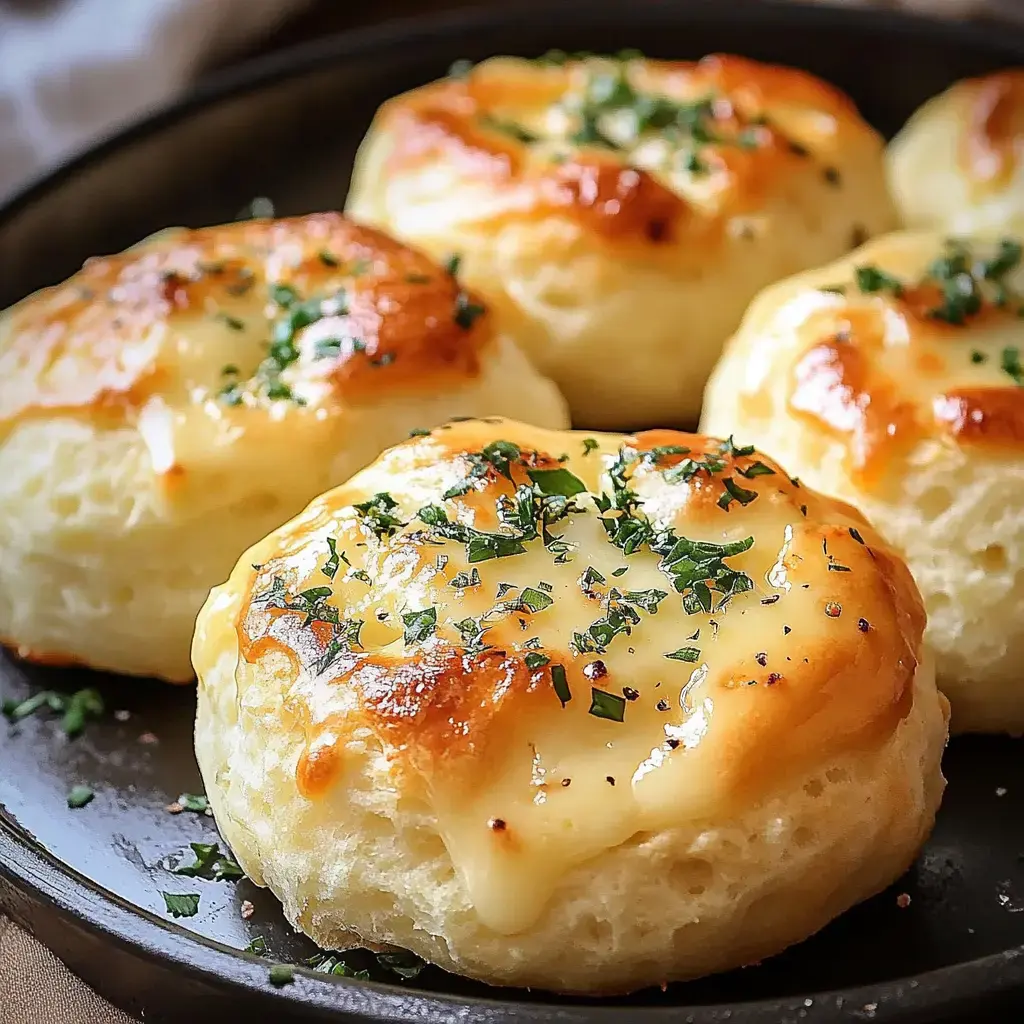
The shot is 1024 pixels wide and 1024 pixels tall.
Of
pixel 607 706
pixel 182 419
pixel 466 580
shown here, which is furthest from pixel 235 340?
pixel 607 706

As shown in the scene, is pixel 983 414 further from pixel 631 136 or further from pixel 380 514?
pixel 631 136

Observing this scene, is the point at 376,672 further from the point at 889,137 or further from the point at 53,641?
the point at 889,137

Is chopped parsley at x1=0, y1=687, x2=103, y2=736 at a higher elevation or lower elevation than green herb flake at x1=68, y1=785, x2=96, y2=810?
higher

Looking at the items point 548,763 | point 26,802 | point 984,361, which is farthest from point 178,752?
point 984,361

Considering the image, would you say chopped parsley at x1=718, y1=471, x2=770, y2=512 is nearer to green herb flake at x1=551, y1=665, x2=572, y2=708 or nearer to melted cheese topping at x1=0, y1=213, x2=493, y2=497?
green herb flake at x1=551, y1=665, x2=572, y2=708

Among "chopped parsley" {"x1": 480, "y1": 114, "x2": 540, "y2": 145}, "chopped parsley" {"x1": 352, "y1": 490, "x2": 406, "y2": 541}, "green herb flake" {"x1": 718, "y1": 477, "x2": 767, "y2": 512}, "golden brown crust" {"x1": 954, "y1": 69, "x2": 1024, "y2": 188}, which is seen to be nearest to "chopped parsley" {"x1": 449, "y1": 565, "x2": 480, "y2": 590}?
"chopped parsley" {"x1": 352, "y1": 490, "x2": 406, "y2": 541}
